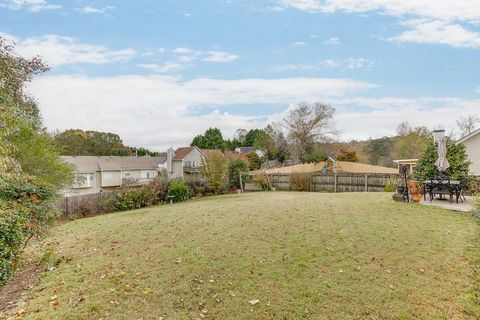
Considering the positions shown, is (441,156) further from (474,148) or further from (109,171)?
(109,171)

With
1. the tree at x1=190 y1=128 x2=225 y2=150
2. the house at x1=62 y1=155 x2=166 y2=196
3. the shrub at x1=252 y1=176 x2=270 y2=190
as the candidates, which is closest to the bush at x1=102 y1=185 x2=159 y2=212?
the shrub at x1=252 y1=176 x2=270 y2=190

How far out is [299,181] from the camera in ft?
73.9

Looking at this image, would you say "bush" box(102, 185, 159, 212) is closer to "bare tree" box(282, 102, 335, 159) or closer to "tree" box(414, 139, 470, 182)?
"tree" box(414, 139, 470, 182)

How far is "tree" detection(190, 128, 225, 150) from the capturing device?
59.3m

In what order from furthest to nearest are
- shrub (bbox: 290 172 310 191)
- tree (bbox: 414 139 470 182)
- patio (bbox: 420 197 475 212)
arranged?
1. shrub (bbox: 290 172 310 191)
2. tree (bbox: 414 139 470 182)
3. patio (bbox: 420 197 475 212)

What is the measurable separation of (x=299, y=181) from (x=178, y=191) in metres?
8.74

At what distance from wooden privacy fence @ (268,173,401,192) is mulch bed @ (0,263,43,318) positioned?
1753 centimetres

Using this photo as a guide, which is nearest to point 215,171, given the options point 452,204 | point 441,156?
point 441,156

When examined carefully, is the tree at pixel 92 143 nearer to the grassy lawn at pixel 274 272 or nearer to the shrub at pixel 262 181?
the shrub at pixel 262 181

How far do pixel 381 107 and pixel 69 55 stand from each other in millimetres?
19943

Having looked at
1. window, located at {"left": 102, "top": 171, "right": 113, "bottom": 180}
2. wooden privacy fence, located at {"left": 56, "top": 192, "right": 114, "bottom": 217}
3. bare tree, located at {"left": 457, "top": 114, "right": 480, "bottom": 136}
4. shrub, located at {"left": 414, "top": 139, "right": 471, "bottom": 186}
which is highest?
bare tree, located at {"left": 457, "top": 114, "right": 480, "bottom": 136}

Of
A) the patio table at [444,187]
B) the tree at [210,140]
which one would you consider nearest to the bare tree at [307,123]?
the tree at [210,140]

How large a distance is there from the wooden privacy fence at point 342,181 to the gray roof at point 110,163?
21228mm

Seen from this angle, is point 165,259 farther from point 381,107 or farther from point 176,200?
point 381,107
